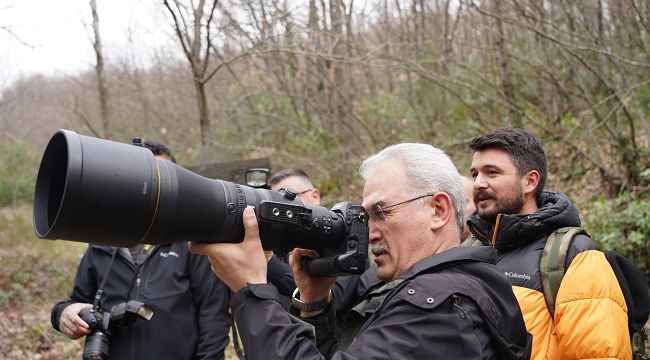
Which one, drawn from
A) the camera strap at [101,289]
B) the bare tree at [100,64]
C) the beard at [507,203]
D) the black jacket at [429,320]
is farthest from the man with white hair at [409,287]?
the bare tree at [100,64]

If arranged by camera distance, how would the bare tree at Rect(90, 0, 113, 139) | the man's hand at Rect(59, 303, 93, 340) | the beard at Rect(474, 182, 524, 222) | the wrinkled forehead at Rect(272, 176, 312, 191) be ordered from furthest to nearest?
the bare tree at Rect(90, 0, 113, 139) < the wrinkled forehead at Rect(272, 176, 312, 191) < the man's hand at Rect(59, 303, 93, 340) < the beard at Rect(474, 182, 524, 222)

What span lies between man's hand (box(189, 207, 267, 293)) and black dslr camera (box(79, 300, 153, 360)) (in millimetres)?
1145

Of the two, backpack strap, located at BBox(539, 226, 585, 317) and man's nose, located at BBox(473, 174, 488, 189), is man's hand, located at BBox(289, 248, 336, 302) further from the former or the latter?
man's nose, located at BBox(473, 174, 488, 189)

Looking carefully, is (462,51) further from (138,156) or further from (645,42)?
(138,156)

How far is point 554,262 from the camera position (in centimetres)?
230

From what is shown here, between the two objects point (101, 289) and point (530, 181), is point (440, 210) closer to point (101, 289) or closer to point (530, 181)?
point (530, 181)

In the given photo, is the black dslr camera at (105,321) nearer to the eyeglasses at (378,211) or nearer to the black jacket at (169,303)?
the black jacket at (169,303)

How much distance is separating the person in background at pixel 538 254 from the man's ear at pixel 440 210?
0.76 metres

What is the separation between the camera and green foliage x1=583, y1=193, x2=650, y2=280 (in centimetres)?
527

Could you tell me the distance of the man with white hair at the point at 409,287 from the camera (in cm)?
144

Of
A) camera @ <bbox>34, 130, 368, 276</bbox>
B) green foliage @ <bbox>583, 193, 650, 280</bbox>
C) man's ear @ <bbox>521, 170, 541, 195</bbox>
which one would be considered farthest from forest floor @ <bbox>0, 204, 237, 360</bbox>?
camera @ <bbox>34, 130, 368, 276</bbox>

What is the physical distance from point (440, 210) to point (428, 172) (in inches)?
4.6

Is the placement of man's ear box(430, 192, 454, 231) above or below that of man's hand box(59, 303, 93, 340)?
above

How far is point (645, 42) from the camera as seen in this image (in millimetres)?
7082
